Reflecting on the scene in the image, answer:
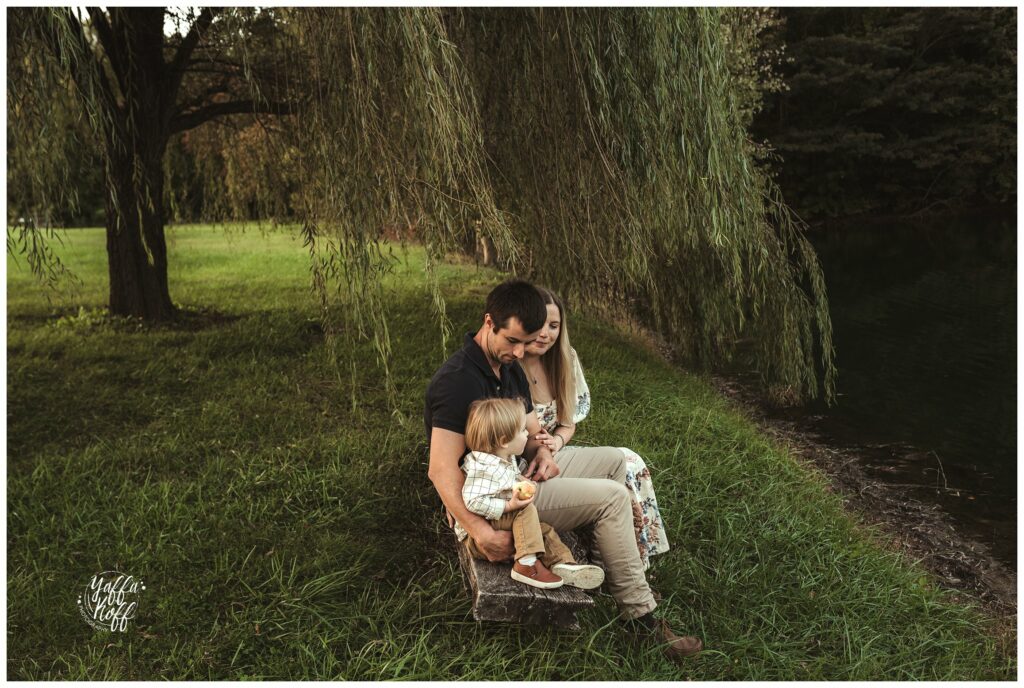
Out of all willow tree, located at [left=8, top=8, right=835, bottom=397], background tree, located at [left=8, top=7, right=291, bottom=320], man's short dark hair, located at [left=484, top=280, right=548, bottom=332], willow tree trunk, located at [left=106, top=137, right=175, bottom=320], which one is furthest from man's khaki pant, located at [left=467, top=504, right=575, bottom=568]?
willow tree trunk, located at [left=106, top=137, right=175, bottom=320]

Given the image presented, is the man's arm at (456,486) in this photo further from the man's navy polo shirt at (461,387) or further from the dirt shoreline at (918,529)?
the dirt shoreline at (918,529)

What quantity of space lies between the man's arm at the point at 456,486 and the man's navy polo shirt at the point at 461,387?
43 millimetres

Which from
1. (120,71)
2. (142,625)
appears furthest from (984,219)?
(142,625)

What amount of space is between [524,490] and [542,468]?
340 millimetres

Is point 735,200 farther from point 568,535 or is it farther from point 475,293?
point 475,293

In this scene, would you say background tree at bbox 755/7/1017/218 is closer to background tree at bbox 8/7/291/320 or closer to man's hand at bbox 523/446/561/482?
background tree at bbox 8/7/291/320

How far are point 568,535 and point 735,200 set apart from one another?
2.89 metres

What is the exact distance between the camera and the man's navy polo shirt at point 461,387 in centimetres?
280

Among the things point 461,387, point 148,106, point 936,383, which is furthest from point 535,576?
point 936,383

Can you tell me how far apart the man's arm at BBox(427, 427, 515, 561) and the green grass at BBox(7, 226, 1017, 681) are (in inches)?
19.9

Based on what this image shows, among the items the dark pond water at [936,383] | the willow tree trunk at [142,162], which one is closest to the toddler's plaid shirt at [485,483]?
the dark pond water at [936,383]

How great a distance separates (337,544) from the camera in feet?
12.2

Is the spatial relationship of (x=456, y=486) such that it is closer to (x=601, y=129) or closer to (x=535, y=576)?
(x=535, y=576)

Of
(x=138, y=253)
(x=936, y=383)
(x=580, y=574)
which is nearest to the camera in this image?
(x=580, y=574)
